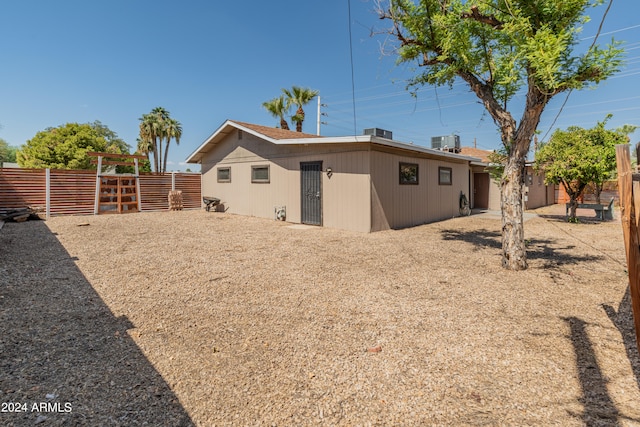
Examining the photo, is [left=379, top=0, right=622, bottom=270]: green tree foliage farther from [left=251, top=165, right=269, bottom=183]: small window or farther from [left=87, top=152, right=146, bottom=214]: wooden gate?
[left=87, top=152, right=146, bottom=214]: wooden gate

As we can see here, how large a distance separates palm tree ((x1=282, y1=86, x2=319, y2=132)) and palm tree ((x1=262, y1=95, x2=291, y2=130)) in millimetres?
463

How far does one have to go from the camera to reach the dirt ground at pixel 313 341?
1958mm

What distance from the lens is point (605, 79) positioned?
468cm

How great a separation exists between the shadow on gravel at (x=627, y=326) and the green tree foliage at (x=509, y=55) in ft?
5.45

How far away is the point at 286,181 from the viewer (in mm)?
11773

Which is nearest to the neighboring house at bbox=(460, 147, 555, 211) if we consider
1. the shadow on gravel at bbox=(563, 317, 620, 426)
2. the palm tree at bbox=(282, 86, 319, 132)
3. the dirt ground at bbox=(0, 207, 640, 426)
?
the dirt ground at bbox=(0, 207, 640, 426)

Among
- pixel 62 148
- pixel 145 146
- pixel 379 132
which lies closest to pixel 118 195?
pixel 379 132

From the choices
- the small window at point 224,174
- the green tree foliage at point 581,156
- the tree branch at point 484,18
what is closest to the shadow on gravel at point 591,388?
the tree branch at point 484,18

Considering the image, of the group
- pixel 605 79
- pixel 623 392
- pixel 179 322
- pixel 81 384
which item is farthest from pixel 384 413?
→ pixel 605 79

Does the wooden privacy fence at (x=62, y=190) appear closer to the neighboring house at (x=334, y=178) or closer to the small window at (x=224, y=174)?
the small window at (x=224, y=174)

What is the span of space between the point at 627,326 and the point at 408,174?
327 inches

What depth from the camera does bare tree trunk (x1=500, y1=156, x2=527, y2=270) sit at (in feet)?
17.3

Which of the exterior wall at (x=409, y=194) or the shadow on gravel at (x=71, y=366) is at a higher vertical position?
the exterior wall at (x=409, y=194)

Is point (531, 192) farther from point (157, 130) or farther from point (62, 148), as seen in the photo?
point (62, 148)
